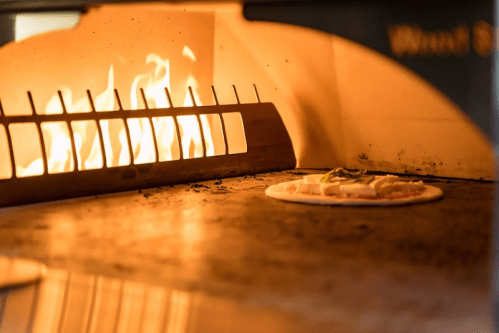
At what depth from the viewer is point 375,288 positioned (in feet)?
5.15

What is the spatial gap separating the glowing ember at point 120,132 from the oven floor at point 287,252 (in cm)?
56

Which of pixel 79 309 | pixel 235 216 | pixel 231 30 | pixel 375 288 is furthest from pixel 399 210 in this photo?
pixel 231 30

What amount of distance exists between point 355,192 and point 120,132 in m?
1.44

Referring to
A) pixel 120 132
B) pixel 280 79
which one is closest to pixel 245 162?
pixel 280 79

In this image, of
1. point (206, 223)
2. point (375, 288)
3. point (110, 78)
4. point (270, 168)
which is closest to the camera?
point (375, 288)

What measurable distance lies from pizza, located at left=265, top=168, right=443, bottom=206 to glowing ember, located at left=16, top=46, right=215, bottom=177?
760 mm

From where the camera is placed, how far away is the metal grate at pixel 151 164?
2746 mm

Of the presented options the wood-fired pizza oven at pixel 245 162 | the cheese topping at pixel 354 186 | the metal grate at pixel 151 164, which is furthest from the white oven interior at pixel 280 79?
the cheese topping at pixel 354 186

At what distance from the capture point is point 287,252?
75.9 inches

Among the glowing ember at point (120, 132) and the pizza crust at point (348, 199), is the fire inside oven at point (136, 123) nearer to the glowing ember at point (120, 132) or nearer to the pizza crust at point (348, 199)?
the glowing ember at point (120, 132)

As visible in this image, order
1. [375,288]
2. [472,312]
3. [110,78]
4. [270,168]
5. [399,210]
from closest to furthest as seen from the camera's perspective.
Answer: [472,312], [375,288], [399,210], [110,78], [270,168]

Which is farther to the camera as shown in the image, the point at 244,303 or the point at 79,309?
the point at 79,309

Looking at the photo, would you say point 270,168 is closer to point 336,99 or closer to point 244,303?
point 336,99

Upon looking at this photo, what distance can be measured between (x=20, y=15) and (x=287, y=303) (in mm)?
2170
